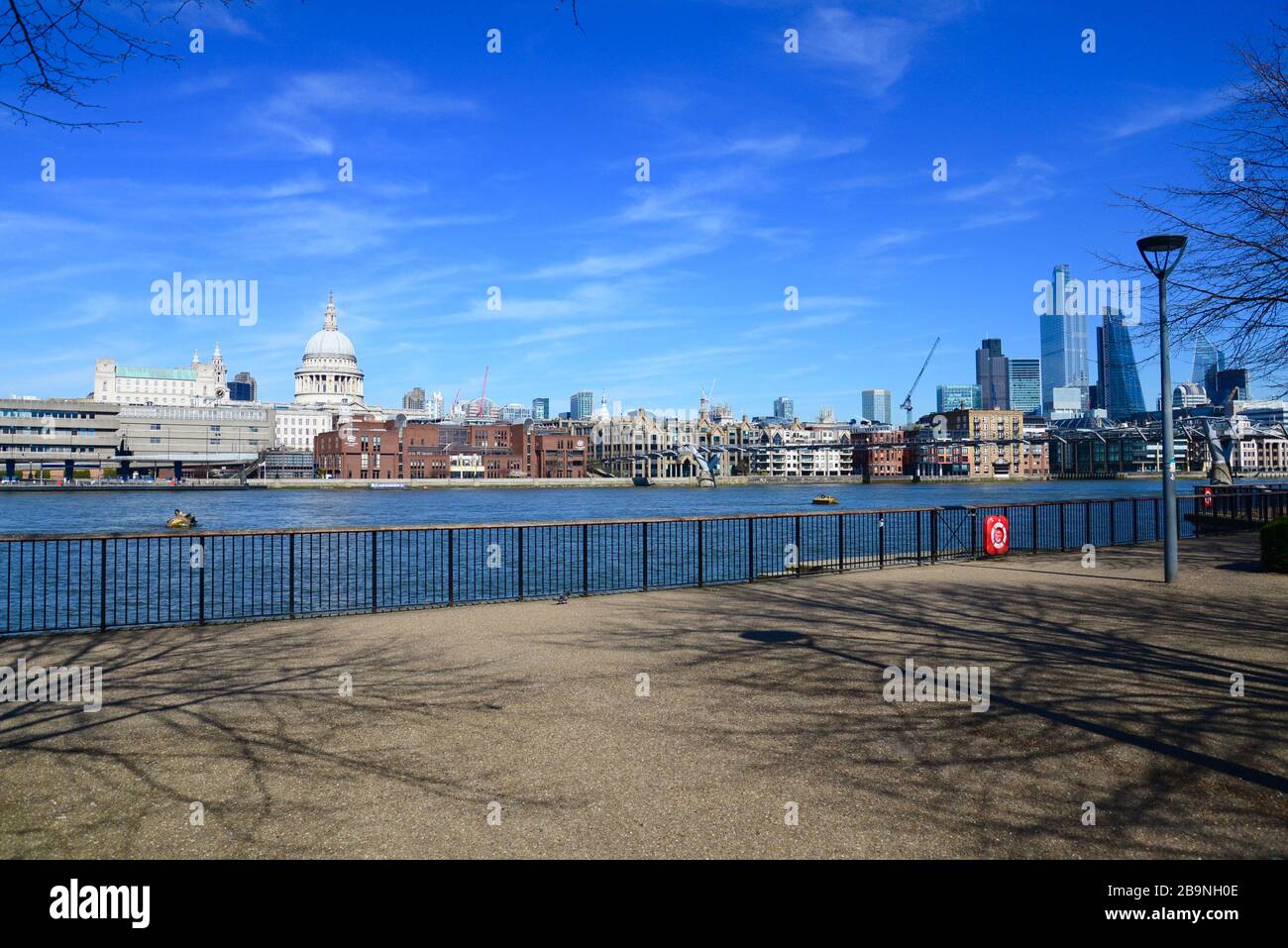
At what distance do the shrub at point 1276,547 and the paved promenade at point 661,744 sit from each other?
19.0 ft

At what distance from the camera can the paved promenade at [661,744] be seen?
483 cm

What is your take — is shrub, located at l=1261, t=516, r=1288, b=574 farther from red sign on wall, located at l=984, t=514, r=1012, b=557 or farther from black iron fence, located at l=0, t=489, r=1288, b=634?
red sign on wall, located at l=984, t=514, r=1012, b=557

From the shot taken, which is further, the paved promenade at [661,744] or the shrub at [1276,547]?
→ the shrub at [1276,547]

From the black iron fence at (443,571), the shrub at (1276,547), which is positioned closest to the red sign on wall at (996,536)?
the black iron fence at (443,571)

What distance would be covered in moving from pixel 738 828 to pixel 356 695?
4.53 m

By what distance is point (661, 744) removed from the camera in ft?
21.3

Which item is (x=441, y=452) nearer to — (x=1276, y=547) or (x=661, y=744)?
(x=1276, y=547)

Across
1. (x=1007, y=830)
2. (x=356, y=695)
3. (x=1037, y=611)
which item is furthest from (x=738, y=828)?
(x=1037, y=611)

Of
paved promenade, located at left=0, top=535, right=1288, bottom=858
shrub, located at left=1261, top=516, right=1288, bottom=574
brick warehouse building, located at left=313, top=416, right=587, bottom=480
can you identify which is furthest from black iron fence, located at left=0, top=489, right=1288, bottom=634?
brick warehouse building, located at left=313, top=416, right=587, bottom=480

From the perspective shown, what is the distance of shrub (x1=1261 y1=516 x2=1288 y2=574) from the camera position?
626 inches

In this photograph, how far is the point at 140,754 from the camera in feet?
20.6

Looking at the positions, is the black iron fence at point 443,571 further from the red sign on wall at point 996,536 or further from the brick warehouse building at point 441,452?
the brick warehouse building at point 441,452

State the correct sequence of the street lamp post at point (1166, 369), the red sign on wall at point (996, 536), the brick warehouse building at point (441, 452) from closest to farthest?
the street lamp post at point (1166, 369) < the red sign on wall at point (996, 536) < the brick warehouse building at point (441, 452)
